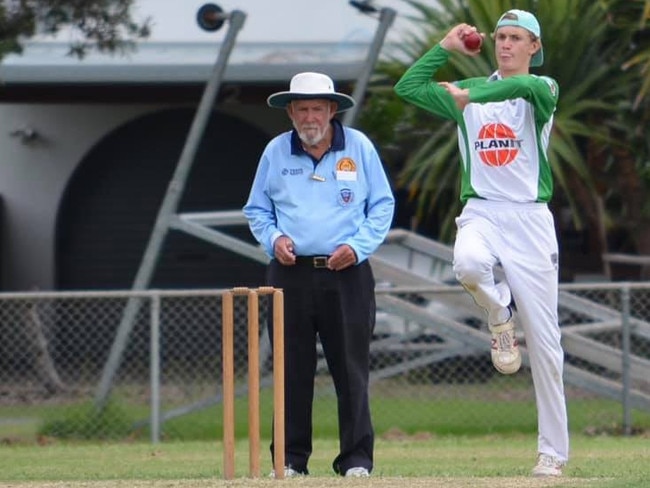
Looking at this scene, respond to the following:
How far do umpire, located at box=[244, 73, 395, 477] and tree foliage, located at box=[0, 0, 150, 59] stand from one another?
17.3 ft

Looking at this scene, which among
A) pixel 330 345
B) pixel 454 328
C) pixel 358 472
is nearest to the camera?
pixel 358 472

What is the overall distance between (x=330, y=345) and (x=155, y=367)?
4.44 m

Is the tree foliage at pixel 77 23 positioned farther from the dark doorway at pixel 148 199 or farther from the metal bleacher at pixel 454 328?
the dark doorway at pixel 148 199

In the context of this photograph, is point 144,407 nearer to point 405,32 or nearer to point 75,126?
point 405,32

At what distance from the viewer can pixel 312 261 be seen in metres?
8.06

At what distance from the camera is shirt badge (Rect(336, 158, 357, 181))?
8.09 m

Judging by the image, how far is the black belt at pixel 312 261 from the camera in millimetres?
8046

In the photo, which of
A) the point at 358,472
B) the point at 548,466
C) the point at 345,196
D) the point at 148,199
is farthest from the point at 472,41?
the point at 148,199

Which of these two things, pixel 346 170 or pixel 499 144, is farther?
pixel 346 170

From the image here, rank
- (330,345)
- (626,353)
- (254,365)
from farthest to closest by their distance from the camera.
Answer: (626,353) < (330,345) < (254,365)

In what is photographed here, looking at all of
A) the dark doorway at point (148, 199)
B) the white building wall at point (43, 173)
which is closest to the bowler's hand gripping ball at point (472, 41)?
the dark doorway at point (148, 199)

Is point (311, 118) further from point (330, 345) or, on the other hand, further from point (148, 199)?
point (148, 199)

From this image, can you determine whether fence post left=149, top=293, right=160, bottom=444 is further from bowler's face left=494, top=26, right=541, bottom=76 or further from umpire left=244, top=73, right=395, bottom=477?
bowler's face left=494, top=26, right=541, bottom=76

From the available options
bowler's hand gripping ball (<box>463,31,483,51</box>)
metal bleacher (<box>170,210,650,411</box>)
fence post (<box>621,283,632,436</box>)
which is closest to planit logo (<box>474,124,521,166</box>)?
bowler's hand gripping ball (<box>463,31,483,51</box>)
